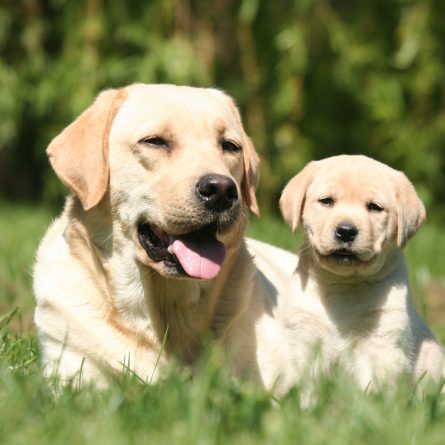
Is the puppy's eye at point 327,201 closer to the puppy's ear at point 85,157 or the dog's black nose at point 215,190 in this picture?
the dog's black nose at point 215,190

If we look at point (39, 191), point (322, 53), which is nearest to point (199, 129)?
point (322, 53)

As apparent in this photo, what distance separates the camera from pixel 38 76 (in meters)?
9.91

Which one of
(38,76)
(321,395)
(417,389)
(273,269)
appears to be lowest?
(38,76)

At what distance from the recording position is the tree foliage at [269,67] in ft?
31.6

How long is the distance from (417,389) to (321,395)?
27.8 inches

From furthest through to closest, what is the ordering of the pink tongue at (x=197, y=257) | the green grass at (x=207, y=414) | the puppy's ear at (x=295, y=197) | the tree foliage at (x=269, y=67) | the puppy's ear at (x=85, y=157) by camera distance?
the tree foliage at (x=269, y=67) → the puppy's ear at (x=295, y=197) → the puppy's ear at (x=85, y=157) → the pink tongue at (x=197, y=257) → the green grass at (x=207, y=414)

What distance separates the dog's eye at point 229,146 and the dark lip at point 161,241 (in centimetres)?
43

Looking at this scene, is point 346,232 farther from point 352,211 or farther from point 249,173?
point 249,173

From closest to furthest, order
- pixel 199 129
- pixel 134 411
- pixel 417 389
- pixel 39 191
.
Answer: pixel 134 411, pixel 417 389, pixel 199 129, pixel 39 191

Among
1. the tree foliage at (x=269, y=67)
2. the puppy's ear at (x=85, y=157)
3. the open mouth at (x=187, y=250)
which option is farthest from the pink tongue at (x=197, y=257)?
the tree foliage at (x=269, y=67)

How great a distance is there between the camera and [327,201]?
3.95 meters

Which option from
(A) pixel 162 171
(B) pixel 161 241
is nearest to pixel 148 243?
(B) pixel 161 241

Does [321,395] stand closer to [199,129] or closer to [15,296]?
[199,129]

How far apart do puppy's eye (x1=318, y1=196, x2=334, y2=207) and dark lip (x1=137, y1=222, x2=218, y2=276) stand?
1.84 feet
